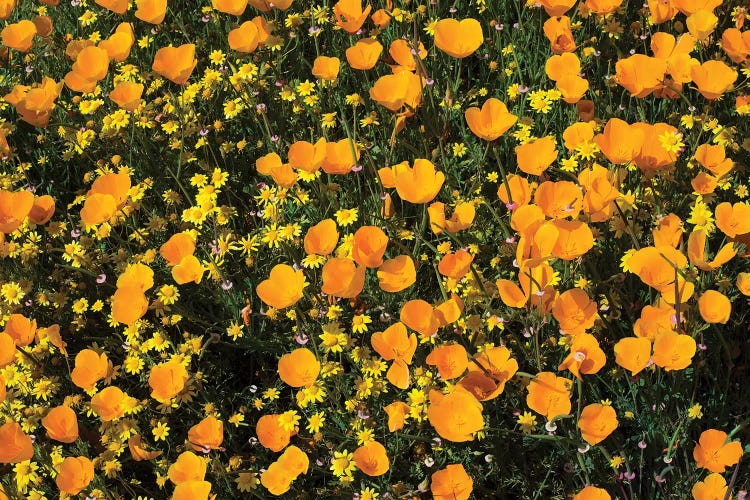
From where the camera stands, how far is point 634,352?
5.78 feet

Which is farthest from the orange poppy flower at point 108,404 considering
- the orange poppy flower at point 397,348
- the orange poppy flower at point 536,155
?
the orange poppy flower at point 536,155

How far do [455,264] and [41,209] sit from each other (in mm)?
1156

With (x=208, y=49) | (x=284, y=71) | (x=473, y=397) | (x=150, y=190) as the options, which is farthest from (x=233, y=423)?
(x=208, y=49)

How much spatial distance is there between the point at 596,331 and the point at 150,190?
1540 millimetres

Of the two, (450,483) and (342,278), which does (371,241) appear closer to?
(342,278)

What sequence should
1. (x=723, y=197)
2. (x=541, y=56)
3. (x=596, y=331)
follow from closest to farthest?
(x=596, y=331)
(x=723, y=197)
(x=541, y=56)

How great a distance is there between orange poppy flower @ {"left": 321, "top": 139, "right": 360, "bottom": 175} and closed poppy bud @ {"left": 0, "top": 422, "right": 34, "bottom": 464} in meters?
0.99

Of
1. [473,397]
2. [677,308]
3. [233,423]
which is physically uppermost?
[677,308]

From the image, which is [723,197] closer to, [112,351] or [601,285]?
[601,285]

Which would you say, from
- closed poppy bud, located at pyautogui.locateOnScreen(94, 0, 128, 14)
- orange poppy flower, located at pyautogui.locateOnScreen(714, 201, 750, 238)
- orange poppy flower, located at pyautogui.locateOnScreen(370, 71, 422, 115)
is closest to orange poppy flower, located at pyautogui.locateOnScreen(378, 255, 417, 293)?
orange poppy flower, located at pyautogui.locateOnScreen(370, 71, 422, 115)

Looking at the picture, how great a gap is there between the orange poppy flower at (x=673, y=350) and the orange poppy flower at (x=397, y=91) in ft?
3.02

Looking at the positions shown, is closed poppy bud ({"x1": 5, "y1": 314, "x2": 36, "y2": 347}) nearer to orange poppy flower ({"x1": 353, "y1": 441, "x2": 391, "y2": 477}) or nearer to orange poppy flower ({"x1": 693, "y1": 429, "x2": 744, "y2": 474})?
orange poppy flower ({"x1": 353, "y1": 441, "x2": 391, "y2": 477})

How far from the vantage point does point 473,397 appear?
5.59 ft

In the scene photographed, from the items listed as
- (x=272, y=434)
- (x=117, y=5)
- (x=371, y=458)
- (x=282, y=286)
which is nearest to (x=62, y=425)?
(x=272, y=434)
